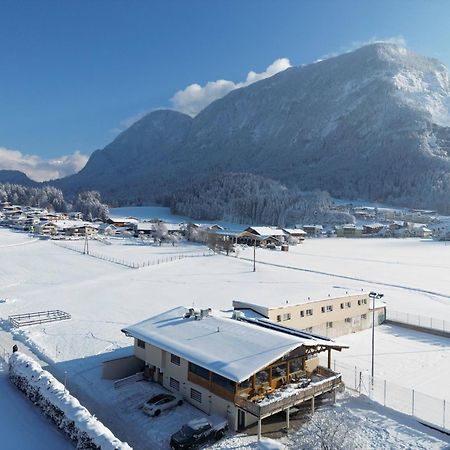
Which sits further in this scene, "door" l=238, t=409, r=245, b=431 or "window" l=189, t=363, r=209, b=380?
"window" l=189, t=363, r=209, b=380

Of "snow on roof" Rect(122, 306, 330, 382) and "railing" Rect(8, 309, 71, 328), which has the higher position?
"snow on roof" Rect(122, 306, 330, 382)

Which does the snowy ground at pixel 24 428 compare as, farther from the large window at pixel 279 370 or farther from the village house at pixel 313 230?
the village house at pixel 313 230

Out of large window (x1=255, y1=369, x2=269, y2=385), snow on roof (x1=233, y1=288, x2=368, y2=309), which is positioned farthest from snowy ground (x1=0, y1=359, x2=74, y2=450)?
snow on roof (x1=233, y1=288, x2=368, y2=309)

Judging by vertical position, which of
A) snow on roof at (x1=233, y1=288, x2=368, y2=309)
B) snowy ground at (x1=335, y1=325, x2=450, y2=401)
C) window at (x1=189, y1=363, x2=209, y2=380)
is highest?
snow on roof at (x1=233, y1=288, x2=368, y2=309)

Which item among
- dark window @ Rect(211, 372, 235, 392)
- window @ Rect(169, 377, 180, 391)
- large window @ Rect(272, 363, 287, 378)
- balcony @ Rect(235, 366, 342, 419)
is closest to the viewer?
balcony @ Rect(235, 366, 342, 419)

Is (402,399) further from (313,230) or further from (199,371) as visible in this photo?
(313,230)

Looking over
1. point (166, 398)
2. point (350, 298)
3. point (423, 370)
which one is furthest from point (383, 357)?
point (166, 398)

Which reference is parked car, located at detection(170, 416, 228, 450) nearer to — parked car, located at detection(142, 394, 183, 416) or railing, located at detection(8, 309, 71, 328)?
parked car, located at detection(142, 394, 183, 416)

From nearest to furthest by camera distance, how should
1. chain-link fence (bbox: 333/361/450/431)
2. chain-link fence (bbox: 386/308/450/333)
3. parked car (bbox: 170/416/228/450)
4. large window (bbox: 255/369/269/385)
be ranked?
parked car (bbox: 170/416/228/450), large window (bbox: 255/369/269/385), chain-link fence (bbox: 333/361/450/431), chain-link fence (bbox: 386/308/450/333)

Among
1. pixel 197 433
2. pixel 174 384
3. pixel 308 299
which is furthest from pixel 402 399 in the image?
pixel 308 299
